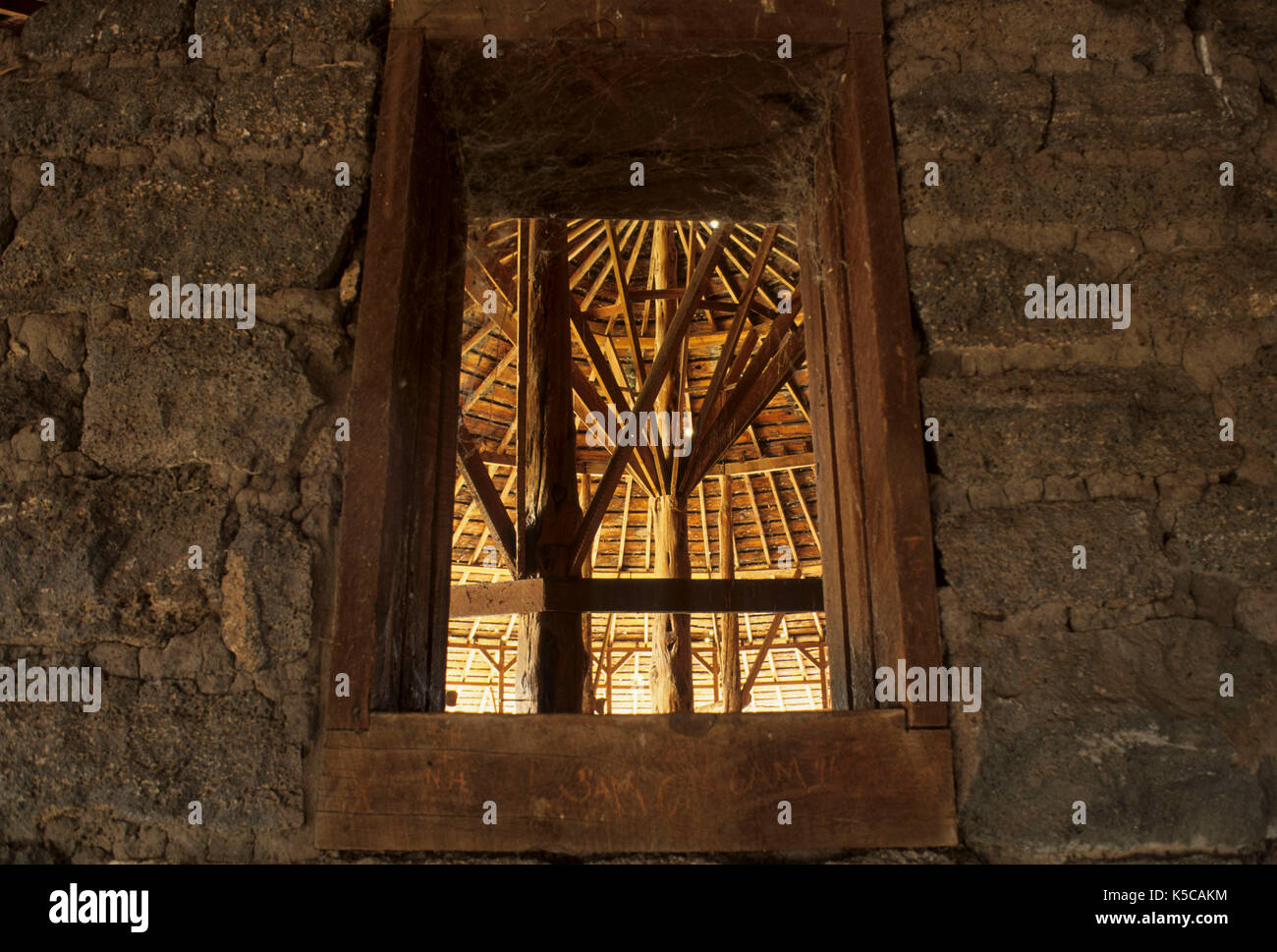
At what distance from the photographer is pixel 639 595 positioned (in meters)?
5.01

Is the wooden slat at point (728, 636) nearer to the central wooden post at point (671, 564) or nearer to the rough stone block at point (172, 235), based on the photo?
the central wooden post at point (671, 564)

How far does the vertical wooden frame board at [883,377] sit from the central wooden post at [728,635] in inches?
277

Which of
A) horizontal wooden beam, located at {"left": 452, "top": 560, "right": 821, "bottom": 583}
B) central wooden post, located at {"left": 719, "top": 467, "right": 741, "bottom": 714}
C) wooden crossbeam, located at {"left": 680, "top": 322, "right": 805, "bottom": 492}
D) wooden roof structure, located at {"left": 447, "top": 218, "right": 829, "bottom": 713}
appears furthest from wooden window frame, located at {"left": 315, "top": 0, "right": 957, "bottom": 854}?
horizontal wooden beam, located at {"left": 452, "top": 560, "right": 821, "bottom": 583}

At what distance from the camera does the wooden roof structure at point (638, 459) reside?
7457 mm

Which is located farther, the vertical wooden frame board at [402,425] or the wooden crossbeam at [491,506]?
the wooden crossbeam at [491,506]

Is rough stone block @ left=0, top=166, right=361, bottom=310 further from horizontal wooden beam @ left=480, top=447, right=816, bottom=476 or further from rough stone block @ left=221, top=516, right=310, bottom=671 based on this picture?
horizontal wooden beam @ left=480, top=447, right=816, bottom=476

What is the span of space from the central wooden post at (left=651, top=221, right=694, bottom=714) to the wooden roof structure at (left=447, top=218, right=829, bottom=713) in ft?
0.42

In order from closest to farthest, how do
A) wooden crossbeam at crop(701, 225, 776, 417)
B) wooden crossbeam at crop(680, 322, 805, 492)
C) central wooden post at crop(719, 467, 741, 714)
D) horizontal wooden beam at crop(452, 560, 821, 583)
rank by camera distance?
wooden crossbeam at crop(701, 225, 776, 417) < wooden crossbeam at crop(680, 322, 805, 492) < central wooden post at crop(719, 467, 741, 714) < horizontal wooden beam at crop(452, 560, 821, 583)

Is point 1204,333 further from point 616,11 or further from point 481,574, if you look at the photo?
point 481,574

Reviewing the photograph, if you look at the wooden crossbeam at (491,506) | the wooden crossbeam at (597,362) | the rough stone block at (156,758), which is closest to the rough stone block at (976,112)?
the rough stone block at (156,758)

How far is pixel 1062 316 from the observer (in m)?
2.01

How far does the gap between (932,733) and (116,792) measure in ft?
5.31

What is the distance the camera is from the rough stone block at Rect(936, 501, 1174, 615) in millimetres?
1841

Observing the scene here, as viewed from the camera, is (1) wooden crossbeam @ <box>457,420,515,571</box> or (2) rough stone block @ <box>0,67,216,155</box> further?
(1) wooden crossbeam @ <box>457,420,515,571</box>
